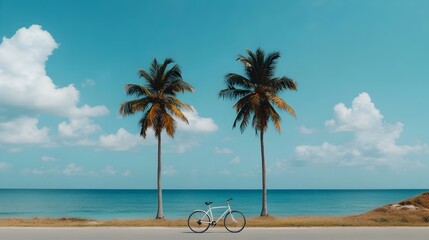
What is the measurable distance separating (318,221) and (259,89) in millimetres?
10566

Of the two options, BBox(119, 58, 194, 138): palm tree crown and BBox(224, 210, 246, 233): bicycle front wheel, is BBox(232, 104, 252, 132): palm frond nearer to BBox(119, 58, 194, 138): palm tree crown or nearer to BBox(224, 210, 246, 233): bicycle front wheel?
BBox(119, 58, 194, 138): palm tree crown

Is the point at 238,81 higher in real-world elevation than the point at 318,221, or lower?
higher

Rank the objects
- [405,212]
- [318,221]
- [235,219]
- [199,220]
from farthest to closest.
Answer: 1. [405,212]
2. [318,221]
3. [235,219]
4. [199,220]

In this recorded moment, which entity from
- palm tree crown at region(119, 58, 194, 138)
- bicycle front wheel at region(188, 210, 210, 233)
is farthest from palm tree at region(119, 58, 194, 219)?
bicycle front wheel at region(188, 210, 210, 233)

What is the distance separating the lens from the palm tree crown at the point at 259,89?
31.0 metres

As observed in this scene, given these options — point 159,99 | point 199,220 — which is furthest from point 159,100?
point 199,220

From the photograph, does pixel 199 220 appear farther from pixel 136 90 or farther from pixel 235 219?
pixel 136 90

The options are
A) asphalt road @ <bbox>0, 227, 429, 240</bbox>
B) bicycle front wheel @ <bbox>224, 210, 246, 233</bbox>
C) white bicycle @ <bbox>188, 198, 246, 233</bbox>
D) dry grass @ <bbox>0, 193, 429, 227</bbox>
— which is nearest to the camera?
asphalt road @ <bbox>0, 227, 429, 240</bbox>

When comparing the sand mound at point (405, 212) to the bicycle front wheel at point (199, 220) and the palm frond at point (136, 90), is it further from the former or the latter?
the palm frond at point (136, 90)

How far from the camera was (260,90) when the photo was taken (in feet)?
102

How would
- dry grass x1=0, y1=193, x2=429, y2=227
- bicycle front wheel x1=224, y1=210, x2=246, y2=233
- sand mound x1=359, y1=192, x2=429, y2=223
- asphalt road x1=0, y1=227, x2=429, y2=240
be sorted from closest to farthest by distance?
asphalt road x1=0, y1=227, x2=429, y2=240
bicycle front wheel x1=224, y1=210, x2=246, y2=233
dry grass x1=0, y1=193, x2=429, y2=227
sand mound x1=359, y1=192, x2=429, y2=223

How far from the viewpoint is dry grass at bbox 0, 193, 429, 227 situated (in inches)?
891

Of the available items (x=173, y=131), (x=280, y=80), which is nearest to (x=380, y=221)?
(x=280, y=80)

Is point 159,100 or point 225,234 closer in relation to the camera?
point 225,234
